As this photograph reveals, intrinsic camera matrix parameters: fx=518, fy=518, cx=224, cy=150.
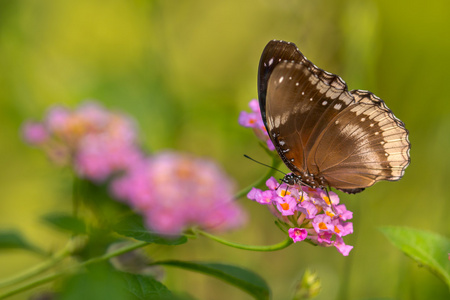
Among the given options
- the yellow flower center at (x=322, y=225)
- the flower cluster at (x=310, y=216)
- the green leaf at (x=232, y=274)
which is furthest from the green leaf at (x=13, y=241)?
the yellow flower center at (x=322, y=225)

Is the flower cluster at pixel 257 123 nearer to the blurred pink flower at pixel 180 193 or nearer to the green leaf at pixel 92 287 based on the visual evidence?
the blurred pink flower at pixel 180 193

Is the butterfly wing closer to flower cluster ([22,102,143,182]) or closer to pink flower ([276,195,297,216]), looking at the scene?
pink flower ([276,195,297,216])

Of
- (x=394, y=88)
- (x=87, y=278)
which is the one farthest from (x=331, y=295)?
(x=87, y=278)

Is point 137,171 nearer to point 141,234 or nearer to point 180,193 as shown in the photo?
point 180,193

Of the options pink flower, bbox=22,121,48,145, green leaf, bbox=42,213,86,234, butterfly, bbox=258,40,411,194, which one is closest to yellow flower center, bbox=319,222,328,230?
butterfly, bbox=258,40,411,194

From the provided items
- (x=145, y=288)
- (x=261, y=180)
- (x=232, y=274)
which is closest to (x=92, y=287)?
(x=145, y=288)

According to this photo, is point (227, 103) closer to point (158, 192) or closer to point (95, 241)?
point (158, 192)
